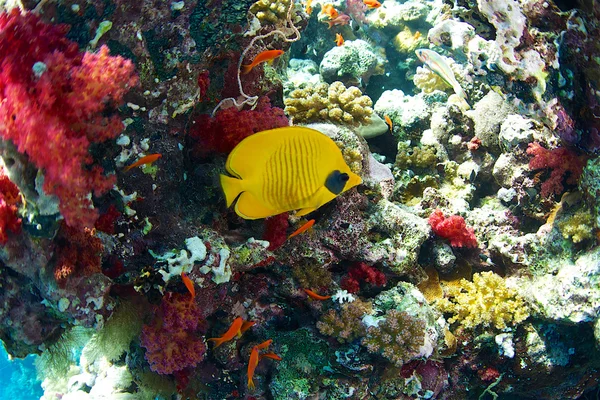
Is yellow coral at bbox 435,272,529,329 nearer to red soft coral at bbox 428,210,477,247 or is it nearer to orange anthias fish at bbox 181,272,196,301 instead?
red soft coral at bbox 428,210,477,247

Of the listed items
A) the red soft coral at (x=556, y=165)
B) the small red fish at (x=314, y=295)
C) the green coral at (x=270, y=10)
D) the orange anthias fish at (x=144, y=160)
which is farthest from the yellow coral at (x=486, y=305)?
the green coral at (x=270, y=10)

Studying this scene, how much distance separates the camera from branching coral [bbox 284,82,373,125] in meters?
4.35

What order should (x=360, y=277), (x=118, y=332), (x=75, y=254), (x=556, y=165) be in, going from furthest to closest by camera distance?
(x=556, y=165) → (x=360, y=277) → (x=118, y=332) → (x=75, y=254)

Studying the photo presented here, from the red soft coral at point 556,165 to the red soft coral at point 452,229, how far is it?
3.11 ft

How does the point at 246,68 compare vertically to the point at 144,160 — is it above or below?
above

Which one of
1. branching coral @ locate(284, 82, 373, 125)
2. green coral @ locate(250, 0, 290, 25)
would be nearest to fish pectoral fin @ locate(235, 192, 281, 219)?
branching coral @ locate(284, 82, 373, 125)

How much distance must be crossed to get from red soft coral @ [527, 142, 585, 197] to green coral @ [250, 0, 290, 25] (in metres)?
3.18

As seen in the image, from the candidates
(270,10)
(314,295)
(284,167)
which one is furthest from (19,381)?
(284,167)

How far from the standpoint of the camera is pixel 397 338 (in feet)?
11.4

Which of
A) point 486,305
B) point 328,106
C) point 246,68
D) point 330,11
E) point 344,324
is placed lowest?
point 486,305

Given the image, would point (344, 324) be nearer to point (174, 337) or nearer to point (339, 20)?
point (174, 337)

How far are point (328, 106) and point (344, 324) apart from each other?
7.85 feet

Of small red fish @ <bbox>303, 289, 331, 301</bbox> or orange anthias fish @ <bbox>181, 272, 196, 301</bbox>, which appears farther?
small red fish @ <bbox>303, 289, 331, 301</bbox>

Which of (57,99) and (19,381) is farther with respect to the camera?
(19,381)
